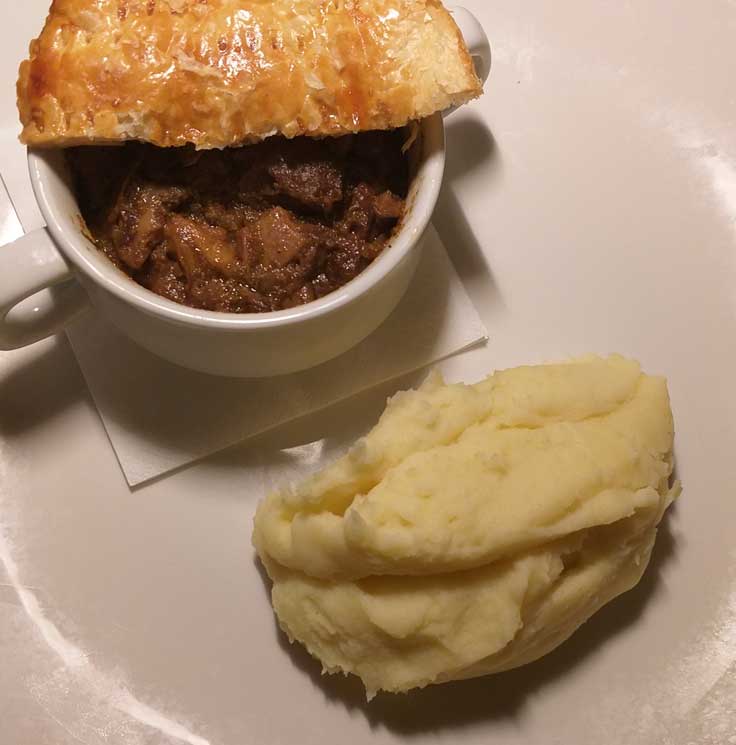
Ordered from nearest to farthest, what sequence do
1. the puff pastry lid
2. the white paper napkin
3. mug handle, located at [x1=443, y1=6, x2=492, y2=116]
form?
the puff pastry lid, mug handle, located at [x1=443, y1=6, x2=492, y2=116], the white paper napkin

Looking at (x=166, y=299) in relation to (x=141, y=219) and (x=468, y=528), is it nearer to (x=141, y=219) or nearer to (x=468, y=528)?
(x=141, y=219)

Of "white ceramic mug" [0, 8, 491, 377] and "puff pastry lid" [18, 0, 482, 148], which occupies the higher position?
"puff pastry lid" [18, 0, 482, 148]

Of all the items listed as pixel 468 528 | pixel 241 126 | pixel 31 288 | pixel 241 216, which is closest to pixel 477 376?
pixel 468 528

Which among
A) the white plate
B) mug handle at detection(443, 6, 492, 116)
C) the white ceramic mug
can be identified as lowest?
the white plate

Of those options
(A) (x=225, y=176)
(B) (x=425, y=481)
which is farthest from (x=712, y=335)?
(A) (x=225, y=176)

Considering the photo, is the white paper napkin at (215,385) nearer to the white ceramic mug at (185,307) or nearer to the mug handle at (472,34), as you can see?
the white ceramic mug at (185,307)

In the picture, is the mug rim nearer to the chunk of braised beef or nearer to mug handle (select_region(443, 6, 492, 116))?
the chunk of braised beef

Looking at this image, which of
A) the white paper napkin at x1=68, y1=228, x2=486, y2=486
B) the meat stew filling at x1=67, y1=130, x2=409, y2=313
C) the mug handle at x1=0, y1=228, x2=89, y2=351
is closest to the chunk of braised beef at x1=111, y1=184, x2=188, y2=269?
the meat stew filling at x1=67, y1=130, x2=409, y2=313
